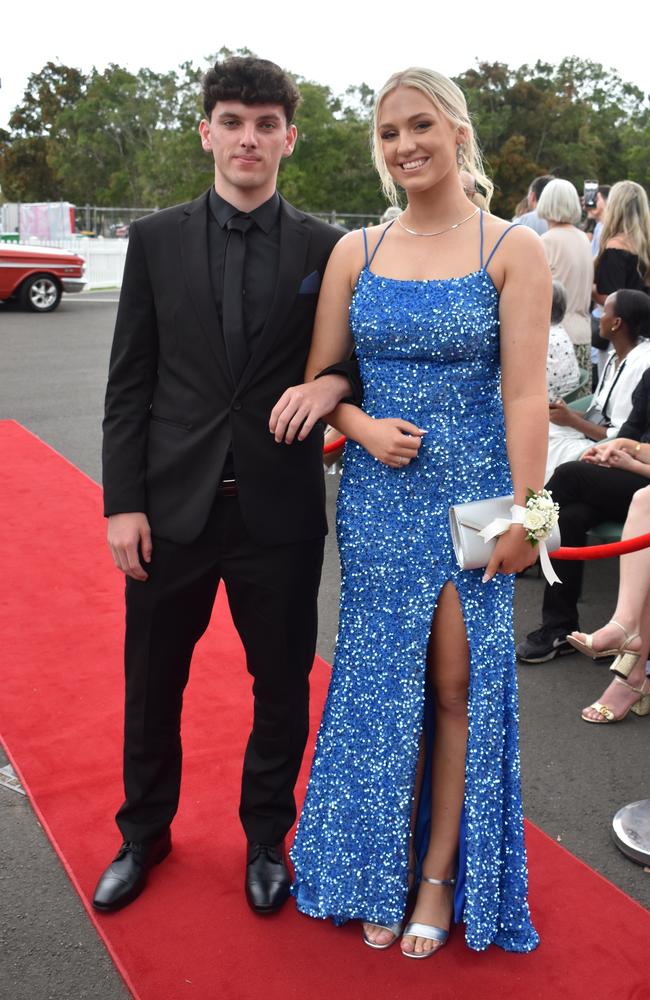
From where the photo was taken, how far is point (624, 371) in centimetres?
518

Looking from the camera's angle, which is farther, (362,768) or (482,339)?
(362,768)

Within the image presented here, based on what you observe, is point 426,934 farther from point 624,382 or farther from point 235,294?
point 624,382

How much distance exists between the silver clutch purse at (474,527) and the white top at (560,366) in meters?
3.26

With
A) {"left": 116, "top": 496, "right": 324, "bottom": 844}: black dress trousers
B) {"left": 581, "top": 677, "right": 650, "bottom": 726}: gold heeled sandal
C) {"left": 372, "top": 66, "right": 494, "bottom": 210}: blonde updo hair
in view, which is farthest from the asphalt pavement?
{"left": 372, "top": 66, "right": 494, "bottom": 210}: blonde updo hair

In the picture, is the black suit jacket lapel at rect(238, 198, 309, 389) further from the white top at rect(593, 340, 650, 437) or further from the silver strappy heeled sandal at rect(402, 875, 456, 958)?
the white top at rect(593, 340, 650, 437)

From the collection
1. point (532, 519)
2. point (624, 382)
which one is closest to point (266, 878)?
point (532, 519)

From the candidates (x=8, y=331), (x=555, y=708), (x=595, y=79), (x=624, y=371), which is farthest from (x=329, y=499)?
(x=595, y=79)

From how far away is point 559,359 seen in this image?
18.4 feet

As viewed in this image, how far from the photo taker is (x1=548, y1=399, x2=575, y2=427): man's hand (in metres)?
5.30

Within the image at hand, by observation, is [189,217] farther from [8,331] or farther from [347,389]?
[8,331]

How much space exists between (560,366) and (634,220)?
78.6 inches

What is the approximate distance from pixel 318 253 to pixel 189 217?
1.13 ft

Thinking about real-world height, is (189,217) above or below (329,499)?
above

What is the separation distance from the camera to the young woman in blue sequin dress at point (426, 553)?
240cm
